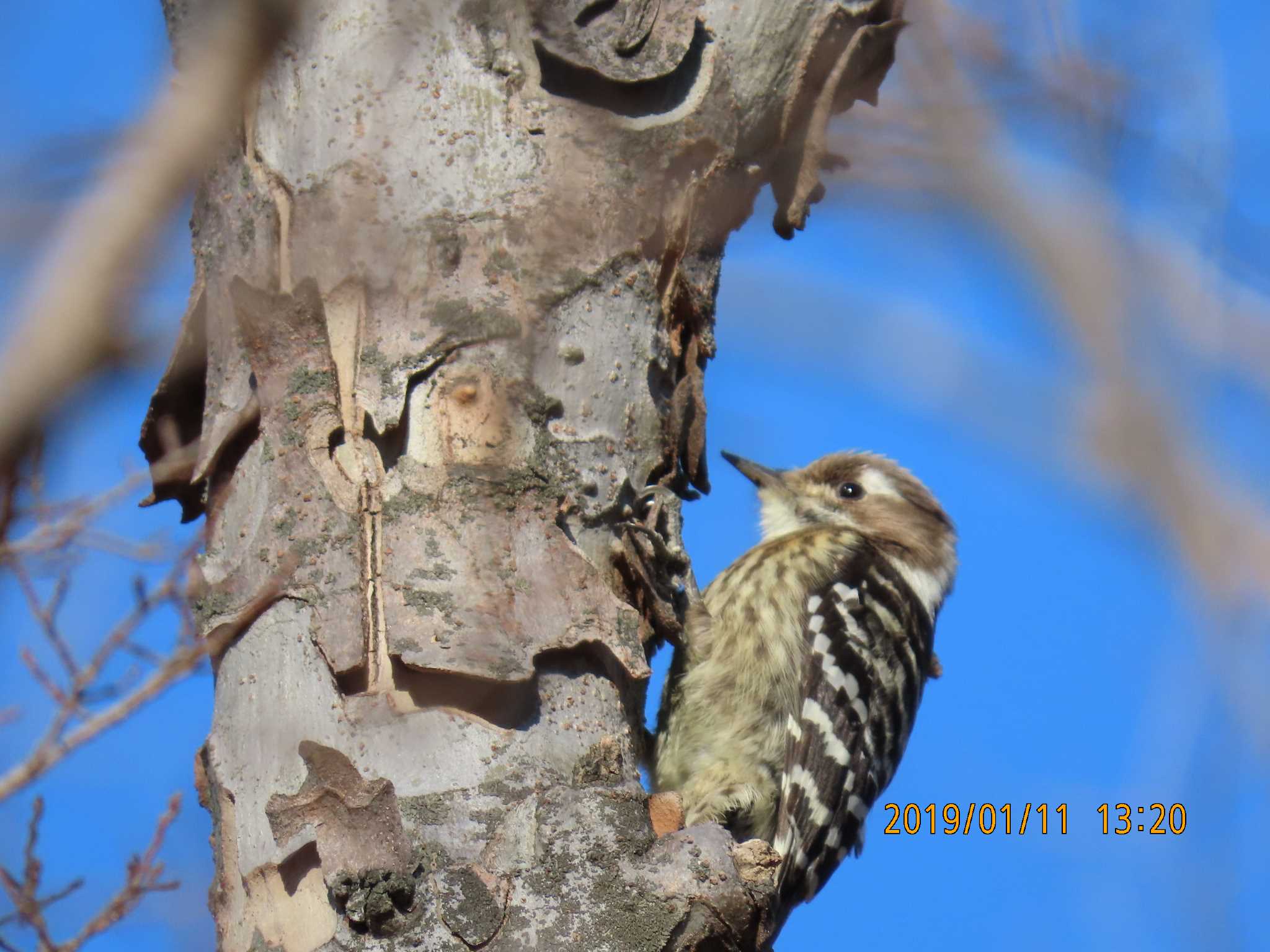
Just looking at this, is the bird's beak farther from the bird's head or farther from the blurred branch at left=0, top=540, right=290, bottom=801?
the blurred branch at left=0, top=540, right=290, bottom=801

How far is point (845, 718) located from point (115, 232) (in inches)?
102

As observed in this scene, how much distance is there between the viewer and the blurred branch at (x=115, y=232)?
2.47 meters

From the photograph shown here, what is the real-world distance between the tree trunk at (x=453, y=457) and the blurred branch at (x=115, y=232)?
0.23 meters

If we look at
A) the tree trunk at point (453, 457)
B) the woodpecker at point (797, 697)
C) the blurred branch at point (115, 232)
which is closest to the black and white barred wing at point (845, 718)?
the woodpecker at point (797, 697)

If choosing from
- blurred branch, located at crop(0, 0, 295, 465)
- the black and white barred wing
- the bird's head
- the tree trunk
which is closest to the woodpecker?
the black and white barred wing

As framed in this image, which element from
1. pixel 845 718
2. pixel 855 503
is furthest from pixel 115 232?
pixel 855 503

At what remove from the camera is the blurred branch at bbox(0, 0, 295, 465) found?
8.09ft

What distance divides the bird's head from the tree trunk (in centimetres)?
189

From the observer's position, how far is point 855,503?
17.4 ft

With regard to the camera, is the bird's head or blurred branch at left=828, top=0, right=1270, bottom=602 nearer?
blurred branch at left=828, top=0, right=1270, bottom=602

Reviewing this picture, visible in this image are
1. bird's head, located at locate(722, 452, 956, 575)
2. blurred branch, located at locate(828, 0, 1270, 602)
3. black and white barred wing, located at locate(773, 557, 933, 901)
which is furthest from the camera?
bird's head, located at locate(722, 452, 956, 575)

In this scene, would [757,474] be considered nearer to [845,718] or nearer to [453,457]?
[845,718]

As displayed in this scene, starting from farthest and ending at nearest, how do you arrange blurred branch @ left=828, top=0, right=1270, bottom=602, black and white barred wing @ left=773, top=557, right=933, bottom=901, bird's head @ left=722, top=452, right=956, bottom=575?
1. bird's head @ left=722, top=452, right=956, bottom=575
2. black and white barred wing @ left=773, top=557, right=933, bottom=901
3. blurred branch @ left=828, top=0, right=1270, bottom=602

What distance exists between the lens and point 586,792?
2.53 m
